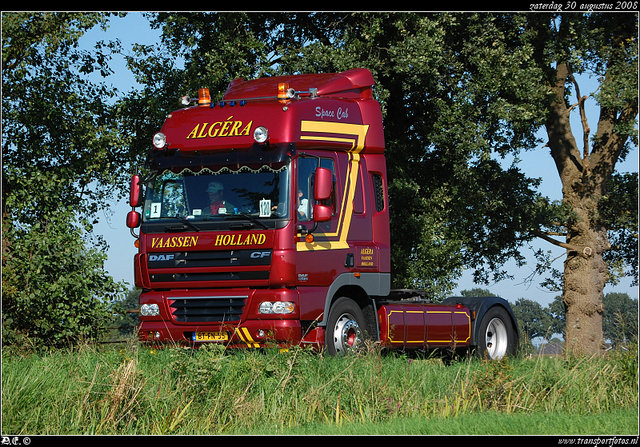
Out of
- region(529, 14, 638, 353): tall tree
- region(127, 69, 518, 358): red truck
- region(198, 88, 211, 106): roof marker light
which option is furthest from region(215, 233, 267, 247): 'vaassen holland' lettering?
region(529, 14, 638, 353): tall tree

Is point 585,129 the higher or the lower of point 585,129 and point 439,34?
the lower

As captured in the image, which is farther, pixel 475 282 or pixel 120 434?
pixel 475 282

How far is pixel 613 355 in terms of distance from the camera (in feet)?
38.0

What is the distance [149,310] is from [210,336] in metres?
1.13

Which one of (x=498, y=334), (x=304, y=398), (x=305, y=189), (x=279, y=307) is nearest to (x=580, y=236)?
(x=498, y=334)

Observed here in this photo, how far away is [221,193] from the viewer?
39.3 feet

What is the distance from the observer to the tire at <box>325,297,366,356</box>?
1218 cm

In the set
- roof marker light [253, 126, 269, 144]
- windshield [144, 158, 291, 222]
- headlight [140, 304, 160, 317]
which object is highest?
roof marker light [253, 126, 269, 144]

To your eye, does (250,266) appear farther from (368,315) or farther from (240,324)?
(368,315)

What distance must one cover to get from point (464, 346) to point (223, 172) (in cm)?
574

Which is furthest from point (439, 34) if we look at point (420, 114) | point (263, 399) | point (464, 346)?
point (263, 399)

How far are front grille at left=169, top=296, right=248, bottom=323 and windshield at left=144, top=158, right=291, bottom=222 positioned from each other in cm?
118

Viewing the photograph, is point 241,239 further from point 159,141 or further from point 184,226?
point 159,141

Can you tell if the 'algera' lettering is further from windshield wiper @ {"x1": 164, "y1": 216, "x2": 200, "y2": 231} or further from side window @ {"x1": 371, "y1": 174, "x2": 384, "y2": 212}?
side window @ {"x1": 371, "y1": 174, "x2": 384, "y2": 212}
